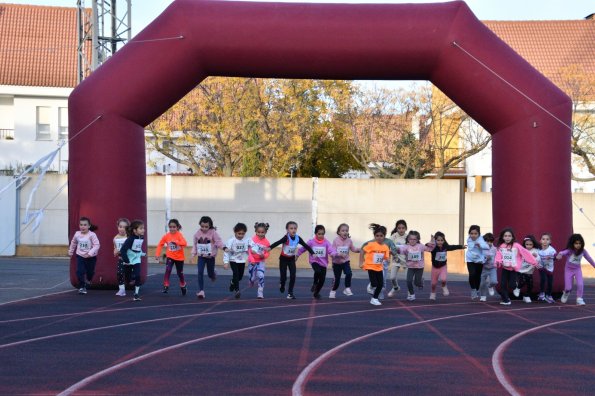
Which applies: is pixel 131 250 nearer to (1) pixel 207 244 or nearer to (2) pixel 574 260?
(1) pixel 207 244

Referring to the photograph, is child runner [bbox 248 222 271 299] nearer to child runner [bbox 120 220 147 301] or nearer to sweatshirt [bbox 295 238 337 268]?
sweatshirt [bbox 295 238 337 268]

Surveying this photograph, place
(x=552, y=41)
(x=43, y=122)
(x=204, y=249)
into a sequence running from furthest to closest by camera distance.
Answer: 1. (x=552, y=41)
2. (x=43, y=122)
3. (x=204, y=249)

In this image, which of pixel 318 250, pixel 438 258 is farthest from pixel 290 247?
pixel 438 258

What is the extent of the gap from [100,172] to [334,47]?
188 inches

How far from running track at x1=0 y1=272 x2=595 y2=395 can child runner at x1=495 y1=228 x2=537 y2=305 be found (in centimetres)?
79

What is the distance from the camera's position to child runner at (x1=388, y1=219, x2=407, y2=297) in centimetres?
1792

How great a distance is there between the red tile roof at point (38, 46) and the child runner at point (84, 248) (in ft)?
93.6

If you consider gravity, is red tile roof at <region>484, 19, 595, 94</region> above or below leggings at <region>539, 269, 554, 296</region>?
above

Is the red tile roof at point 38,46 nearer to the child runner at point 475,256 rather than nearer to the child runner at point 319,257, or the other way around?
the child runner at point 319,257

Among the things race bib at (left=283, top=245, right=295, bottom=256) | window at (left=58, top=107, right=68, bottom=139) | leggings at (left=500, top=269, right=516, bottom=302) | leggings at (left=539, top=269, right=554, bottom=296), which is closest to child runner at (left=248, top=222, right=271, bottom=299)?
race bib at (left=283, top=245, right=295, bottom=256)

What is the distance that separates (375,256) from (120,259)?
4452mm

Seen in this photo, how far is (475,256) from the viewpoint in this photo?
1762cm

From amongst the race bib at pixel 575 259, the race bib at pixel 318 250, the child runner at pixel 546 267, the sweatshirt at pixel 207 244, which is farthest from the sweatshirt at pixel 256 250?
the race bib at pixel 575 259

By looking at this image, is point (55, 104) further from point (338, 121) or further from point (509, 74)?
point (509, 74)
